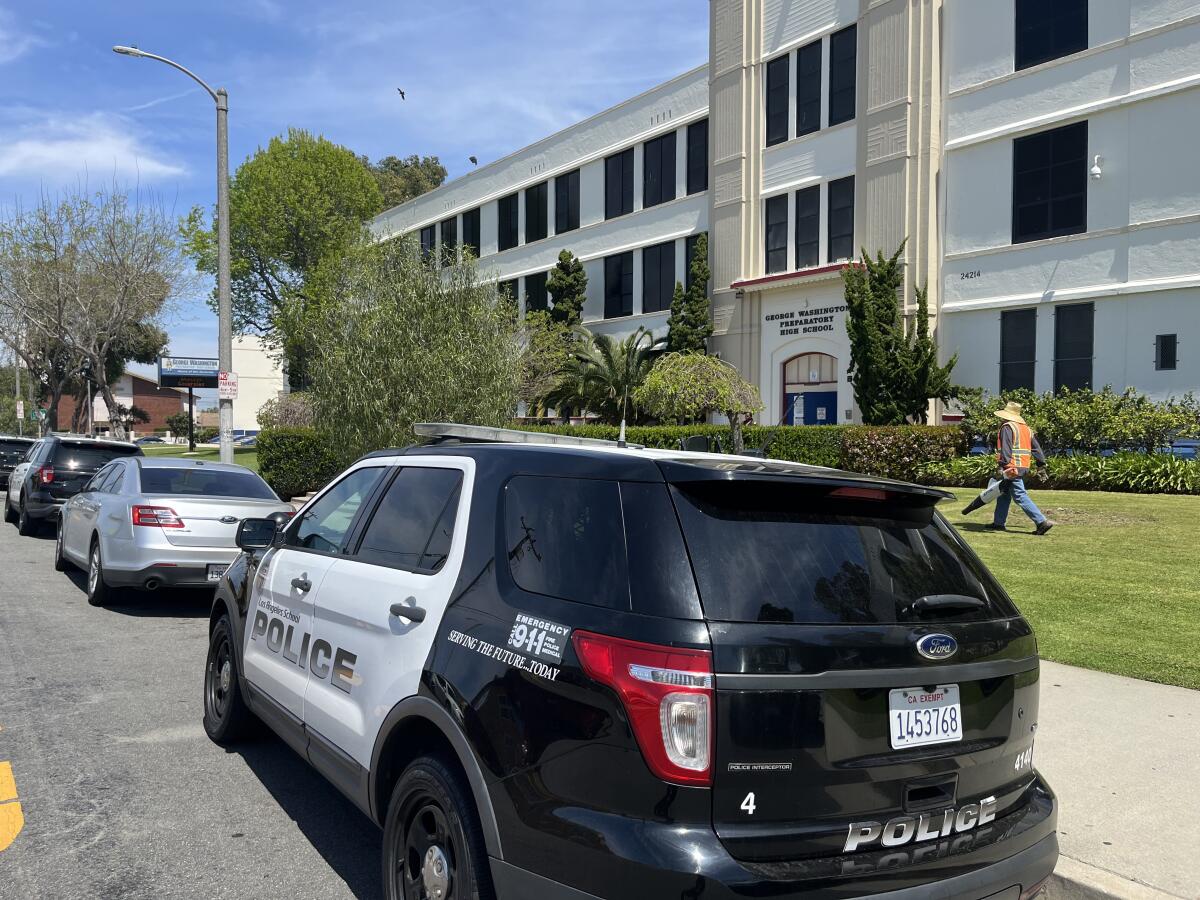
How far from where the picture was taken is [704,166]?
2889 cm

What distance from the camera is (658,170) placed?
30625 mm

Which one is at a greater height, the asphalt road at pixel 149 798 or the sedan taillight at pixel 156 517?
→ the sedan taillight at pixel 156 517

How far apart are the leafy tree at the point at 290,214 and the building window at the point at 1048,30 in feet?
97.0

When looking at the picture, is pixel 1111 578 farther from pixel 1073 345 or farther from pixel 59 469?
pixel 59 469

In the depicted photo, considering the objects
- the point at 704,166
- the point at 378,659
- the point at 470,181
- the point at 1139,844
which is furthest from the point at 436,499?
the point at 470,181

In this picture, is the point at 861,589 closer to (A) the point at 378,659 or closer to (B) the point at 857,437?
(A) the point at 378,659

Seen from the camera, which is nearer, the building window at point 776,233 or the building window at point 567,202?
the building window at point 776,233

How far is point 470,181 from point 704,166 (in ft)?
47.1

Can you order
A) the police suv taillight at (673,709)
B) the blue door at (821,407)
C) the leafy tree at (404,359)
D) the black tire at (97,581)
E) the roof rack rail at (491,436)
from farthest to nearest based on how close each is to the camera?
the blue door at (821,407) → the leafy tree at (404,359) → the black tire at (97,581) → the roof rack rail at (491,436) → the police suv taillight at (673,709)

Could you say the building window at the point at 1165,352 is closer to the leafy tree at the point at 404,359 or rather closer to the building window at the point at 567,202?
the leafy tree at the point at 404,359

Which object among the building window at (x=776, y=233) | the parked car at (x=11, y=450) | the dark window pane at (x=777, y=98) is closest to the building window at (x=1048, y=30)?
the dark window pane at (x=777, y=98)

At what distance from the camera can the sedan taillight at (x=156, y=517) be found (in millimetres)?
9102

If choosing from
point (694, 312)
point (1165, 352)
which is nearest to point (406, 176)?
point (694, 312)

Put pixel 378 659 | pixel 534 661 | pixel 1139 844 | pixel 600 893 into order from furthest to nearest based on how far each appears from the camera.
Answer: pixel 1139 844 → pixel 378 659 → pixel 534 661 → pixel 600 893
